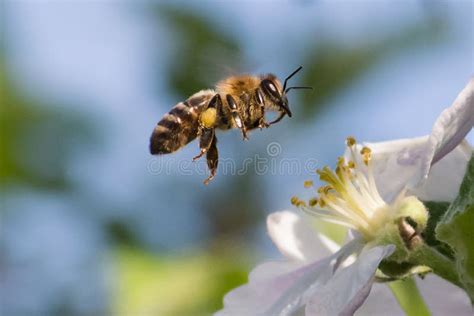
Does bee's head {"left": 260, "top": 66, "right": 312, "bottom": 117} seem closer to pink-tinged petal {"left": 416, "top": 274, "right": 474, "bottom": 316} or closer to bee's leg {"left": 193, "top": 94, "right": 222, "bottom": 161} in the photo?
bee's leg {"left": 193, "top": 94, "right": 222, "bottom": 161}

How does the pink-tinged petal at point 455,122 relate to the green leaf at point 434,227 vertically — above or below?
above

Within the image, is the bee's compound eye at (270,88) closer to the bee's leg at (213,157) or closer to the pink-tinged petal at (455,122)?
the bee's leg at (213,157)

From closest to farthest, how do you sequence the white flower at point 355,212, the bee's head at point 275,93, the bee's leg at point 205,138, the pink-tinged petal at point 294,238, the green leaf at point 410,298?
the white flower at point 355,212
the green leaf at point 410,298
the pink-tinged petal at point 294,238
the bee's leg at point 205,138
the bee's head at point 275,93

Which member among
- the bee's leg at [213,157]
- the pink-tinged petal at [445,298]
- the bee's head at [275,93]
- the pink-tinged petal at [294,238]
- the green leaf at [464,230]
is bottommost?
the green leaf at [464,230]

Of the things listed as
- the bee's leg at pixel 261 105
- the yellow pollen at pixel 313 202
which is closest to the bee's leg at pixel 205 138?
the bee's leg at pixel 261 105

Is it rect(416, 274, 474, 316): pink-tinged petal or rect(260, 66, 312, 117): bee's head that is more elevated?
rect(260, 66, 312, 117): bee's head

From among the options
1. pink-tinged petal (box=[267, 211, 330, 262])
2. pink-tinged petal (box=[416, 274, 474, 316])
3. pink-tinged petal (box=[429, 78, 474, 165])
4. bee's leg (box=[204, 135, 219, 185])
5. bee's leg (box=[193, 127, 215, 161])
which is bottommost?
pink-tinged petal (box=[416, 274, 474, 316])

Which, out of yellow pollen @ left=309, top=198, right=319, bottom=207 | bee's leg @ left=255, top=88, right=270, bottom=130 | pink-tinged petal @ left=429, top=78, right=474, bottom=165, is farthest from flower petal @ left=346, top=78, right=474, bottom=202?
bee's leg @ left=255, top=88, right=270, bottom=130

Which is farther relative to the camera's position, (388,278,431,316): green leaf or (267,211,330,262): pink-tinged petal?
(267,211,330,262): pink-tinged petal

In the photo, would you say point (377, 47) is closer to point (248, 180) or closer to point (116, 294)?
point (248, 180)
